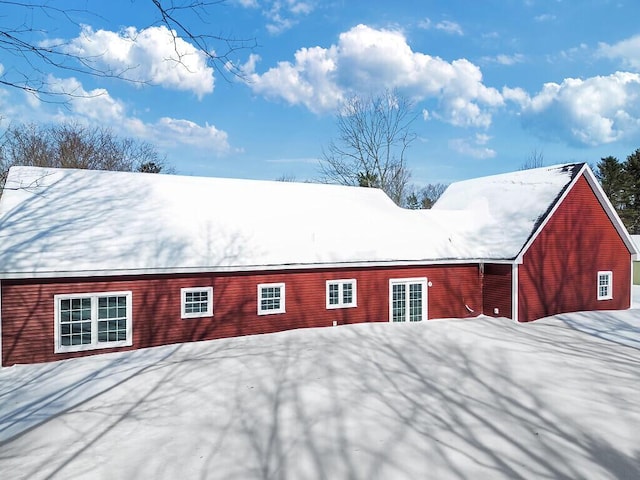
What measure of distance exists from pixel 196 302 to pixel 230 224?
3.23 metres

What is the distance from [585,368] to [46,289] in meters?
12.9

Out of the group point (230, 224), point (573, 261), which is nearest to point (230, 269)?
point (230, 224)

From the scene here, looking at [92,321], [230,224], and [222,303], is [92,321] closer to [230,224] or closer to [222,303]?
[222,303]

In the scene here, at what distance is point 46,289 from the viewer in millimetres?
10531

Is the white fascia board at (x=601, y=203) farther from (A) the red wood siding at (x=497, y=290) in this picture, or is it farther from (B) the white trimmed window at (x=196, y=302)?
(B) the white trimmed window at (x=196, y=302)

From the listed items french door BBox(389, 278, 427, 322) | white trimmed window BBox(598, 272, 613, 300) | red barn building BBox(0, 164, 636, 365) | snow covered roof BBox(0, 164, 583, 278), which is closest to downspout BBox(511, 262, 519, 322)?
red barn building BBox(0, 164, 636, 365)

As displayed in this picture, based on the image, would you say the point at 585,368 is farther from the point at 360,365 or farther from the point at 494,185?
the point at 494,185

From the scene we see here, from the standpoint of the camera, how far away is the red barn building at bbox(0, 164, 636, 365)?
1092 cm

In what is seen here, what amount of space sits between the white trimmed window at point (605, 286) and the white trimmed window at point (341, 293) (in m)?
11.2

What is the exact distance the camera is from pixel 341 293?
14461 millimetres

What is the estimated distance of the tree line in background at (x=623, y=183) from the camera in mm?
46812

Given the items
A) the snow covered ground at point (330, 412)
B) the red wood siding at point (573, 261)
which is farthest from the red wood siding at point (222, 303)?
the red wood siding at point (573, 261)

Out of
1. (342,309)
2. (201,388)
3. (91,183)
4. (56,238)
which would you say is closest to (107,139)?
(91,183)

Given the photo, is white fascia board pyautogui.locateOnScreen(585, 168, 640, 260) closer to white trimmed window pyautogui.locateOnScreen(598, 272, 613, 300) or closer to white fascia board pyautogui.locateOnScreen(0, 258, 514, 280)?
white trimmed window pyautogui.locateOnScreen(598, 272, 613, 300)
